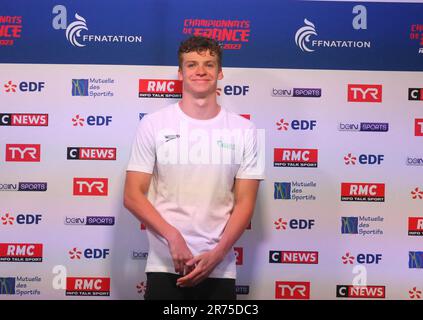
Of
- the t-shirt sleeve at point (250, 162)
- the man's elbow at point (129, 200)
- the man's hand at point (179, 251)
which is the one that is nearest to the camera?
the man's hand at point (179, 251)

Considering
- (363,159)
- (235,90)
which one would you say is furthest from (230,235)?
(363,159)

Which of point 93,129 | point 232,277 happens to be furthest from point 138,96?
point 232,277

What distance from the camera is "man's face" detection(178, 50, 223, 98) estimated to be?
3.24 metres

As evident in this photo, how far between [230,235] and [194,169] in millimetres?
416

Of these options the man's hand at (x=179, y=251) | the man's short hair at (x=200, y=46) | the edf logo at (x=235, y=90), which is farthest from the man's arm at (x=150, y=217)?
the edf logo at (x=235, y=90)

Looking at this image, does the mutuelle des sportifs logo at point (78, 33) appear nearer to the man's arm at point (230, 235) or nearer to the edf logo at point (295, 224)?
the man's arm at point (230, 235)

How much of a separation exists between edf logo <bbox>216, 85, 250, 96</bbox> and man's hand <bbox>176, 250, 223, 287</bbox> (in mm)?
1307

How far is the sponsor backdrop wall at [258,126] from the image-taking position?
3.88 metres

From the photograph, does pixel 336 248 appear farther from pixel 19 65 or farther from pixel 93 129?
pixel 19 65

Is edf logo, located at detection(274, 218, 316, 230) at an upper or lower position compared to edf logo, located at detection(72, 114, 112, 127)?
lower

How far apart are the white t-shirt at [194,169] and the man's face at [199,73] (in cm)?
14

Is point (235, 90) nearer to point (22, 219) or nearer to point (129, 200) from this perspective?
point (129, 200)

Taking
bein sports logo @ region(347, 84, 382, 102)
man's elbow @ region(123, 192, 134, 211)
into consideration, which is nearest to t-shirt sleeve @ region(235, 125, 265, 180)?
man's elbow @ region(123, 192, 134, 211)

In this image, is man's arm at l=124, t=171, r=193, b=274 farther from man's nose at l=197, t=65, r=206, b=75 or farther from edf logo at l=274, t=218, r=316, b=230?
edf logo at l=274, t=218, r=316, b=230
